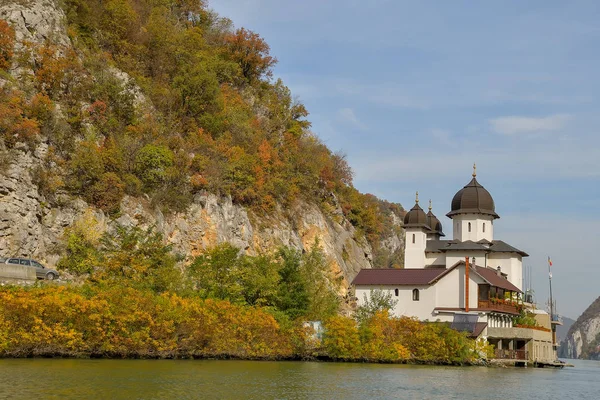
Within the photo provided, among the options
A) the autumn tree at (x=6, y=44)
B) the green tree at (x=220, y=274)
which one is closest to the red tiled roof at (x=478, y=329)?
the green tree at (x=220, y=274)

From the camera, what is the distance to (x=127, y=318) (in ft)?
153

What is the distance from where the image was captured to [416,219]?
97812 millimetres

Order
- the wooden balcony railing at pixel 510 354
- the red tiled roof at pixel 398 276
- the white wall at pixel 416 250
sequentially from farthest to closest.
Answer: the white wall at pixel 416 250, the red tiled roof at pixel 398 276, the wooden balcony railing at pixel 510 354

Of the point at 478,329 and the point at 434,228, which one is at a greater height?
the point at 434,228

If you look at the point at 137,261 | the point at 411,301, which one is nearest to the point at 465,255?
the point at 411,301

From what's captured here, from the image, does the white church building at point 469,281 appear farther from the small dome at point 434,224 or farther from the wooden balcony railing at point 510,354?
the small dome at point 434,224

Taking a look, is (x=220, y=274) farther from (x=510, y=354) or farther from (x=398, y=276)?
(x=510, y=354)

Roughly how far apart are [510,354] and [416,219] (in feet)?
87.4

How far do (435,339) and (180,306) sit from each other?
2412cm

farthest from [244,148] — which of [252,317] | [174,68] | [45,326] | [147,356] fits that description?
[45,326]

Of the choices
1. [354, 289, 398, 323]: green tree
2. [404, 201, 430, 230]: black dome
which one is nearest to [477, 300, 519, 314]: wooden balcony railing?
[354, 289, 398, 323]: green tree

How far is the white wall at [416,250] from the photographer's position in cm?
9706

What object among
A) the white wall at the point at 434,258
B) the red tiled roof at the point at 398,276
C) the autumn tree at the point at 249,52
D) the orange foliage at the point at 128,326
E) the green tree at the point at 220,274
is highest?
the autumn tree at the point at 249,52

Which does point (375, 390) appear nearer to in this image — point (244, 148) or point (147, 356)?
point (147, 356)
